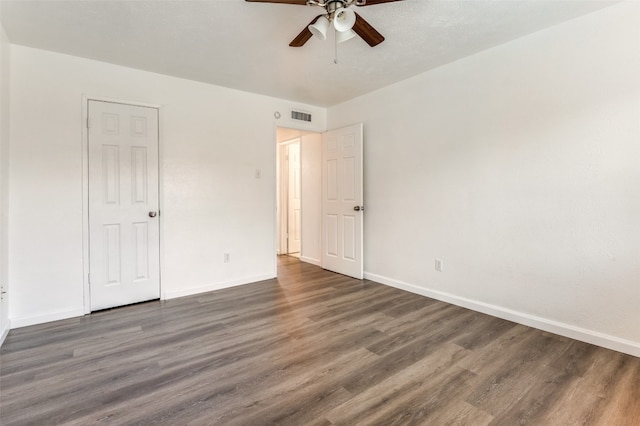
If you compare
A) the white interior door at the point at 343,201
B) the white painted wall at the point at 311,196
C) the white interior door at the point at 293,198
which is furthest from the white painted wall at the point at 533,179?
the white interior door at the point at 293,198

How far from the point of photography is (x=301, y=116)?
451 centimetres

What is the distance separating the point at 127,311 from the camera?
10.3ft

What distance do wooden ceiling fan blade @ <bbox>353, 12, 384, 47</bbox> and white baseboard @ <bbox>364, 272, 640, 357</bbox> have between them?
101 inches

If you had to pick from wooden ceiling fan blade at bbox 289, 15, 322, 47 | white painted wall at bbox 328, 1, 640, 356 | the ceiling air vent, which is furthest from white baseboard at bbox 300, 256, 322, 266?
wooden ceiling fan blade at bbox 289, 15, 322, 47

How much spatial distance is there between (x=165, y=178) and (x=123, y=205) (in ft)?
1.65

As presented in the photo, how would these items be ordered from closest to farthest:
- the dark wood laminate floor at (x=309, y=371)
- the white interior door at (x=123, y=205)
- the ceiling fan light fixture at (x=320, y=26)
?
the dark wood laminate floor at (x=309, y=371) → the ceiling fan light fixture at (x=320, y=26) → the white interior door at (x=123, y=205)

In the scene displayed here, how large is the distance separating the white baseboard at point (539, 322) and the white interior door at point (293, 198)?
9.46ft

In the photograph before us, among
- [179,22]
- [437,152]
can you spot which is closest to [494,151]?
[437,152]

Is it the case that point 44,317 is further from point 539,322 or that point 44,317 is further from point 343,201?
point 539,322

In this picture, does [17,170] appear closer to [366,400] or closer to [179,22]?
[179,22]

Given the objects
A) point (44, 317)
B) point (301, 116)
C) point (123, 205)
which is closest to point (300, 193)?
point (301, 116)

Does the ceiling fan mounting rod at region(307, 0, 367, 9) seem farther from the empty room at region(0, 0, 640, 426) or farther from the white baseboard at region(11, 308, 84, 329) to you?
the white baseboard at region(11, 308, 84, 329)

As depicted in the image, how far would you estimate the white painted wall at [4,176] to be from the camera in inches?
97.9

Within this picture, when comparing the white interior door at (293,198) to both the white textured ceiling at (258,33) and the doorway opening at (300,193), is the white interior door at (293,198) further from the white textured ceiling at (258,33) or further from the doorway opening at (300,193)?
the white textured ceiling at (258,33)
